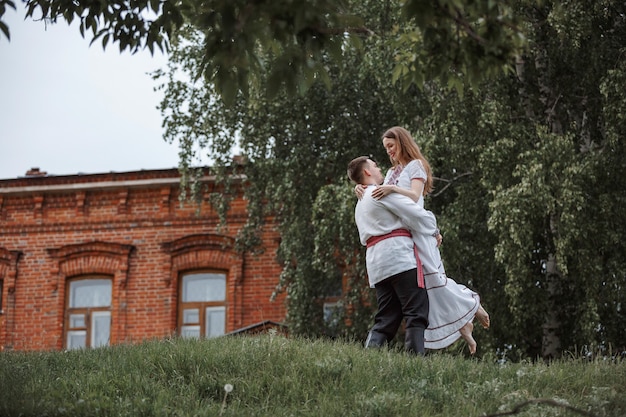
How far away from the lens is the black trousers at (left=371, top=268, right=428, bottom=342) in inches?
326

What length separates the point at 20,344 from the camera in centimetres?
2269

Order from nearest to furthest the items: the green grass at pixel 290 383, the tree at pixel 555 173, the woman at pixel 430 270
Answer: the green grass at pixel 290 383 < the woman at pixel 430 270 < the tree at pixel 555 173

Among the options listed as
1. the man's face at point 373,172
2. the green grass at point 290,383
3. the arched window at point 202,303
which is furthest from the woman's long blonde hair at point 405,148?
the arched window at point 202,303

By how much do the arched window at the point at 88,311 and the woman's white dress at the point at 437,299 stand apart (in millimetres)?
15752

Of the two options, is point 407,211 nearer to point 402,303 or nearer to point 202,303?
point 402,303

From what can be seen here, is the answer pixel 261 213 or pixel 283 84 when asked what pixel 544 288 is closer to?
Result: pixel 261 213

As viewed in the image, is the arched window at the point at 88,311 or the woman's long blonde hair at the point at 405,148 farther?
the arched window at the point at 88,311

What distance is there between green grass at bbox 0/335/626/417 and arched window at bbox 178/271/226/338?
14.1 meters

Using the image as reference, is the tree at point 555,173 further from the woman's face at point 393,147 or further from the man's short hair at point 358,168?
the man's short hair at point 358,168

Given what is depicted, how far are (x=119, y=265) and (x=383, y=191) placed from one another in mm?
15668

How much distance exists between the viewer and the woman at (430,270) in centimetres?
845

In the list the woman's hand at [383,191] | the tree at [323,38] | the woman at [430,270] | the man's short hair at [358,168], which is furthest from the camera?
the man's short hair at [358,168]

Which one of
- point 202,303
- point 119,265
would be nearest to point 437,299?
point 202,303

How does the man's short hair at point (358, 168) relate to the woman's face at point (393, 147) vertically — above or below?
below
